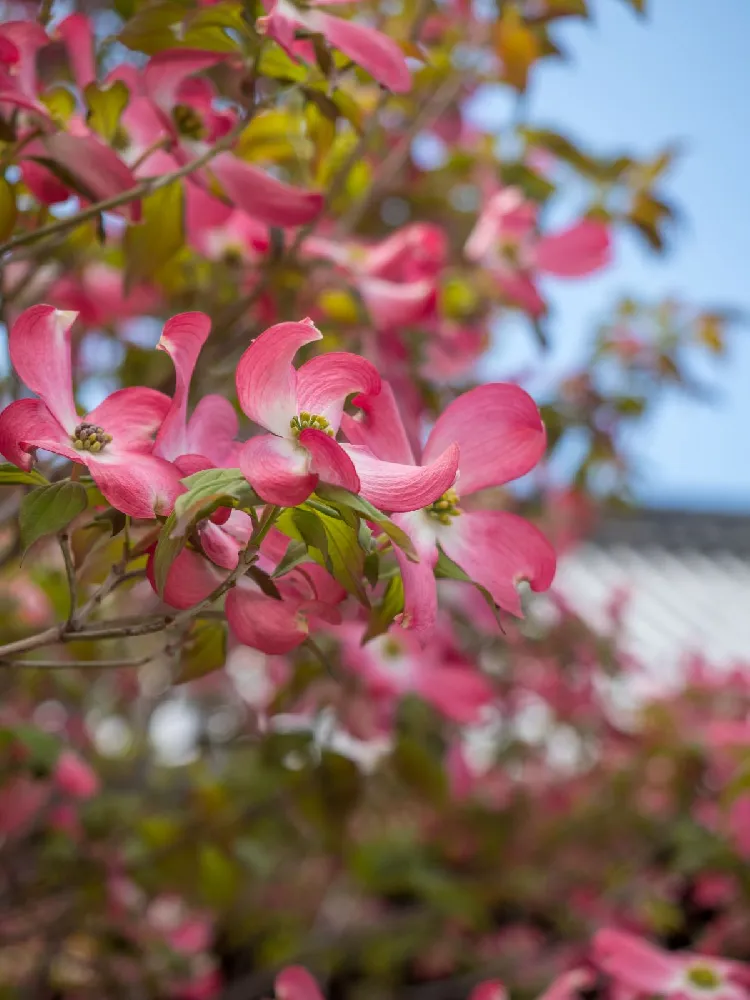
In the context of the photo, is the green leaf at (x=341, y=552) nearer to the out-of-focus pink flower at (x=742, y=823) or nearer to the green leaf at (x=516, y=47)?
the green leaf at (x=516, y=47)

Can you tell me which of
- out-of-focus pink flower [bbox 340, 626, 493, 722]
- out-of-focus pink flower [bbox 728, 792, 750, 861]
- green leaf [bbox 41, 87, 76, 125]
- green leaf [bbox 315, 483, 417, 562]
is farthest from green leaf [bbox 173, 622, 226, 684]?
out-of-focus pink flower [bbox 728, 792, 750, 861]

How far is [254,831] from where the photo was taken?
1096 millimetres

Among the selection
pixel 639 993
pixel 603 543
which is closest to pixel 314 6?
pixel 639 993

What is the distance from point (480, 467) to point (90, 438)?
19 centimetres

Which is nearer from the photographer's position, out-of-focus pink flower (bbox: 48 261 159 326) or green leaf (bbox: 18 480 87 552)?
green leaf (bbox: 18 480 87 552)

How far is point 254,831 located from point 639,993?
45 cm

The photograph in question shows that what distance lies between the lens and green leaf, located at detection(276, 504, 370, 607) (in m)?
0.39

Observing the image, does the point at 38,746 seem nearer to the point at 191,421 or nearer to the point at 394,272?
the point at 191,421

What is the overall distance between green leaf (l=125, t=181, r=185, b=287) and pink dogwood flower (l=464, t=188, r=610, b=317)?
0.41 m

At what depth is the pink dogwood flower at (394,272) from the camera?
2.74ft

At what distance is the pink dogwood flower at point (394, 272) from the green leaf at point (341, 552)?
0.46m

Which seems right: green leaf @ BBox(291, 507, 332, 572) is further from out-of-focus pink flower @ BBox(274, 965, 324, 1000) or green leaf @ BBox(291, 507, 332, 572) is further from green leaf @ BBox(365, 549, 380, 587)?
out-of-focus pink flower @ BBox(274, 965, 324, 1000)

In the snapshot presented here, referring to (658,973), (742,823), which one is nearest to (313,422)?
(658,973)

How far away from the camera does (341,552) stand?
40 cm
